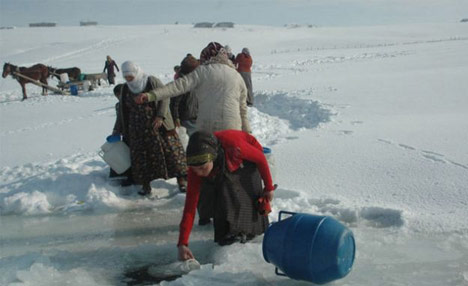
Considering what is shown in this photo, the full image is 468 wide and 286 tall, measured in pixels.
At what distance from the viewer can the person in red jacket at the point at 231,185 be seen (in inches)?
124

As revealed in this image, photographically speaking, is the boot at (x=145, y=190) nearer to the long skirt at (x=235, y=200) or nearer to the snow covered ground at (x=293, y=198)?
the snow covered ground at (x=293, y=198)

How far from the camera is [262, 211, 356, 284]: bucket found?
2.75 m

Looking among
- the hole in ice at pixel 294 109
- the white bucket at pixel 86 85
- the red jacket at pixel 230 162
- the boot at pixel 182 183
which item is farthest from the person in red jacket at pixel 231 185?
the white bucket at pixel 86 85

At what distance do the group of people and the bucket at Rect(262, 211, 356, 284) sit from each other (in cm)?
59

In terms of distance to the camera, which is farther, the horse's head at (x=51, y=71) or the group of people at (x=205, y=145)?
the horse's head at (x=51, y=71)

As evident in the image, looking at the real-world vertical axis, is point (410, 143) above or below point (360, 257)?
above

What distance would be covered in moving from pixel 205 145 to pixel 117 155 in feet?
7.84

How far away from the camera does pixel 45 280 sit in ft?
11.1

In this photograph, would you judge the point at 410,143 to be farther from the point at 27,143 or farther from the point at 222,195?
the point at 27,143

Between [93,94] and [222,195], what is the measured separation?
507 inches

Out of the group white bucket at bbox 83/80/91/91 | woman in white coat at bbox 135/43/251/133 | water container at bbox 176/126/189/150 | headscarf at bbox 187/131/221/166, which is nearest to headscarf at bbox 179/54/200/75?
water container at bbox 176/126/189/150

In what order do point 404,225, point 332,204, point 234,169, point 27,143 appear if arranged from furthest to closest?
point 27,143 < point 332,204 < point 404,225 < point 234,169

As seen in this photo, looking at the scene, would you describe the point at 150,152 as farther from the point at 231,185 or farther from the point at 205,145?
the point at 205,145

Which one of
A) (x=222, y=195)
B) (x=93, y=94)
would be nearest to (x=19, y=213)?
(x=222, y=195)
